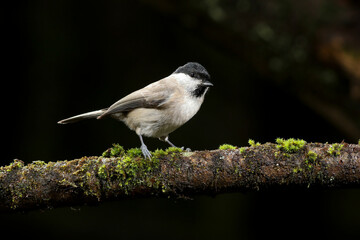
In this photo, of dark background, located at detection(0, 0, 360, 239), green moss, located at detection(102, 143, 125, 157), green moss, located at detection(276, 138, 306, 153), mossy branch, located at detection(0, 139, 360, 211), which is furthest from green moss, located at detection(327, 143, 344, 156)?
dark background, located at detection(0, 0, 360, 239)

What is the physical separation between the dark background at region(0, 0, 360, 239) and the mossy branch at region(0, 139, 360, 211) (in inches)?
102

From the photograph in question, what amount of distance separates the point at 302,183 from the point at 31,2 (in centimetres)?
468

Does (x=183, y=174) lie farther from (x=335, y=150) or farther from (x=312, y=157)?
(x=335, y=150)

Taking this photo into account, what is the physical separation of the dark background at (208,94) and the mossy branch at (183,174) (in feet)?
8.50

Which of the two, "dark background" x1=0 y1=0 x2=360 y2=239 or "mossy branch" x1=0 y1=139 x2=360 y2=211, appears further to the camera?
"dark background" x1=0 y1=0 x2=360 y2=239

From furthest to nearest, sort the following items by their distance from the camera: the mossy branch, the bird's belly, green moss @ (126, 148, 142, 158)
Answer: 1. the bird's belly
2. green moss @ (126, 148, 142, 158)
3. the mossy branch

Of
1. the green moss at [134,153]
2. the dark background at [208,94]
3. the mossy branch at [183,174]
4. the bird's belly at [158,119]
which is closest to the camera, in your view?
the mossy branch at [183,174]

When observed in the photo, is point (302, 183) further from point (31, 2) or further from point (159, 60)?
point (31, 2)

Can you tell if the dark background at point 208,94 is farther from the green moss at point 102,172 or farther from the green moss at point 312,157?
the green moss at point 102,172

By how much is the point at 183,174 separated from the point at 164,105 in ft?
2.75

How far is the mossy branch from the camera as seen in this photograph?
7.38 feet

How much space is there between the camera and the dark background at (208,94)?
190 inches

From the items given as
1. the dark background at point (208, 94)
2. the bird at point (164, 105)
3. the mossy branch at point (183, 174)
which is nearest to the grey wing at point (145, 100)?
the bird at point (164, 105)

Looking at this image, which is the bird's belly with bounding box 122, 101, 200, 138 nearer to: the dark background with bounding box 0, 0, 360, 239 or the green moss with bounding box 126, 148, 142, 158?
the green moss with bounding box 126, 148, 142, 158
